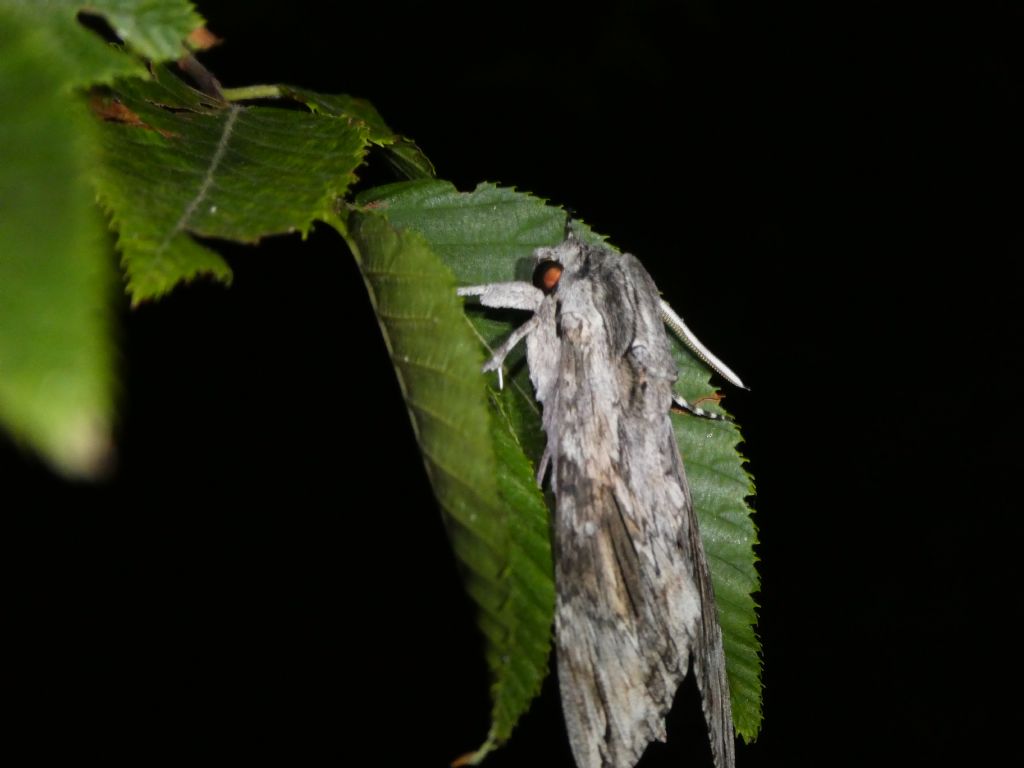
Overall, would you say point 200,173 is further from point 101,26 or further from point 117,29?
point 101,26

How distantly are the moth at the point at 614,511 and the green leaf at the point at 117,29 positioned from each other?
0.78 meters

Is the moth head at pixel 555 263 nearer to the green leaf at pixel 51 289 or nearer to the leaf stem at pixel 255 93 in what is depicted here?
the leaf stem at pixel 255 93

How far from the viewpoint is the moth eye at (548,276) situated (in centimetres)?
175

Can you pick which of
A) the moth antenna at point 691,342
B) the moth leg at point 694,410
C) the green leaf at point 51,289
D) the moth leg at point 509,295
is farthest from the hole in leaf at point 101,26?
the moth leg at point 694,410

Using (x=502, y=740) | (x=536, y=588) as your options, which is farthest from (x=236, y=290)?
(x=502, y=740)

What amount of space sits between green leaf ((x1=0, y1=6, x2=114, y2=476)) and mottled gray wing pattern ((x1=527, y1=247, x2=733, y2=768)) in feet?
3.95

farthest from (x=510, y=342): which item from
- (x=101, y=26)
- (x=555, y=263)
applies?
(x=101, y=26)

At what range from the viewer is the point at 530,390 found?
5.96 feet

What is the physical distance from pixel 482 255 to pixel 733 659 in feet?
3.61

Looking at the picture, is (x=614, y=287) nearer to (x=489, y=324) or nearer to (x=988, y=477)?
(x=489, y=324)

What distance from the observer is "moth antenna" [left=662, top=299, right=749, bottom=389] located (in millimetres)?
1925

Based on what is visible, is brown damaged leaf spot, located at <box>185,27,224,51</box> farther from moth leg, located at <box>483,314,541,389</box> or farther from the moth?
moth leg, located at <box>483,314,541,389</box>

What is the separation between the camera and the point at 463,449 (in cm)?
116

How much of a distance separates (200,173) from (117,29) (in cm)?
22
